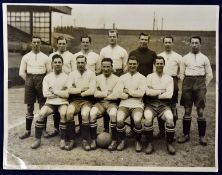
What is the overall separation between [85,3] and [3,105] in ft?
1.88

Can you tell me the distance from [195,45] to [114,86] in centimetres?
39

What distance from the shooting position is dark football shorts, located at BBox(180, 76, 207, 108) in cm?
188

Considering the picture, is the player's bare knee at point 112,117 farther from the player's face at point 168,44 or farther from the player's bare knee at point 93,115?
the player's face at point 168,44

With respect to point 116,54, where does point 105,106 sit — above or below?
below

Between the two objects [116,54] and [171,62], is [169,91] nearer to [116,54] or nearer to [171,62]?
[171,62]

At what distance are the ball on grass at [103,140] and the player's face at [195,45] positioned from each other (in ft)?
1.73

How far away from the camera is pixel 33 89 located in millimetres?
1906

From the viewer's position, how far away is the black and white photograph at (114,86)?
1877 mm

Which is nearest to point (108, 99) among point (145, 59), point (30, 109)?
point (145, 59)

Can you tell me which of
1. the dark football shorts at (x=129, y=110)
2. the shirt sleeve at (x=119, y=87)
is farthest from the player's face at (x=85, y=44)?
the dark football shorts at (x=129, y=110)

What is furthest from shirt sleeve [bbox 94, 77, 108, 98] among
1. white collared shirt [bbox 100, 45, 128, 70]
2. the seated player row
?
white collared shirt [bbox 100, 45, 128, 70]

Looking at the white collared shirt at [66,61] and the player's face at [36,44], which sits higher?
the player's face at [36,44]

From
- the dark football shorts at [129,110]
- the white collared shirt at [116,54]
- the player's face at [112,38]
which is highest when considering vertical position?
the player's face at [112,38]

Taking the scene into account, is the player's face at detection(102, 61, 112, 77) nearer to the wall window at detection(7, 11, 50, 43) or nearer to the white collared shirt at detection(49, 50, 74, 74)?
the white collared shirt at detection(49, 50, 74, 74)
